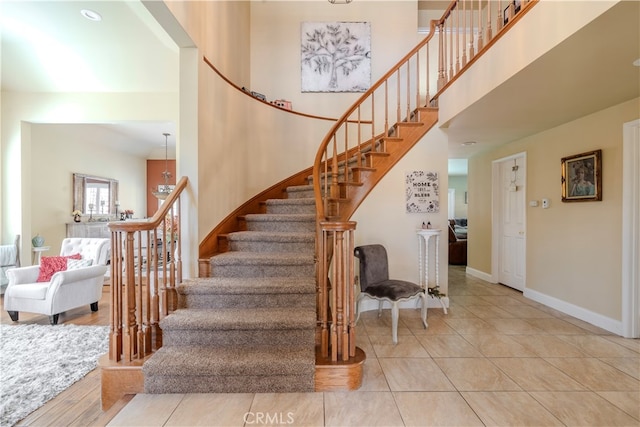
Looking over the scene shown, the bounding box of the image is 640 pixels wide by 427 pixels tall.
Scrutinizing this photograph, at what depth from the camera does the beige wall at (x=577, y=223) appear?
3.05 meters

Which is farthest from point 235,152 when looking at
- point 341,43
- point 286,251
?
point 341,43

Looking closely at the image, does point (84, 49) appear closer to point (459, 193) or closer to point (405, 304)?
point (405, 304)

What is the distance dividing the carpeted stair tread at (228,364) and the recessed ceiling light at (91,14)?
3.61 metres

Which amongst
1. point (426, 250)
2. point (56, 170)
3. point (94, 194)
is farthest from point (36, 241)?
point (426, 250)

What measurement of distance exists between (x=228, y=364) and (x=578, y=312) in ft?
A: 12.9

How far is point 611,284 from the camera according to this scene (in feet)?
10.2

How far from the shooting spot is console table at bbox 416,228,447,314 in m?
3.62

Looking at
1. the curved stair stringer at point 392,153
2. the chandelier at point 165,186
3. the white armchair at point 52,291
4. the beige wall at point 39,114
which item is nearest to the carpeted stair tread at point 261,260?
the curved stair stringer at point 392,153

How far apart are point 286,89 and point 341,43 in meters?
1.22

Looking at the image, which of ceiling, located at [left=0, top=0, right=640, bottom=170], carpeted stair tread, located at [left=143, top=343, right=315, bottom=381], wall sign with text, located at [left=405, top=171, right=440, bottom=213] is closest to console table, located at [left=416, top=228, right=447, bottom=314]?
wall sign with text, located at [left=405, top=171, right=440, bottom=213]

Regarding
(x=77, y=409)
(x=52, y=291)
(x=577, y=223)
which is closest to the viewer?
(x=77, y=409)

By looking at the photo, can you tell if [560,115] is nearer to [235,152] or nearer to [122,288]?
[235,152]

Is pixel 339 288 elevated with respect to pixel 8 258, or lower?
elevated

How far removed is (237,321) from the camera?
7.27 ft
